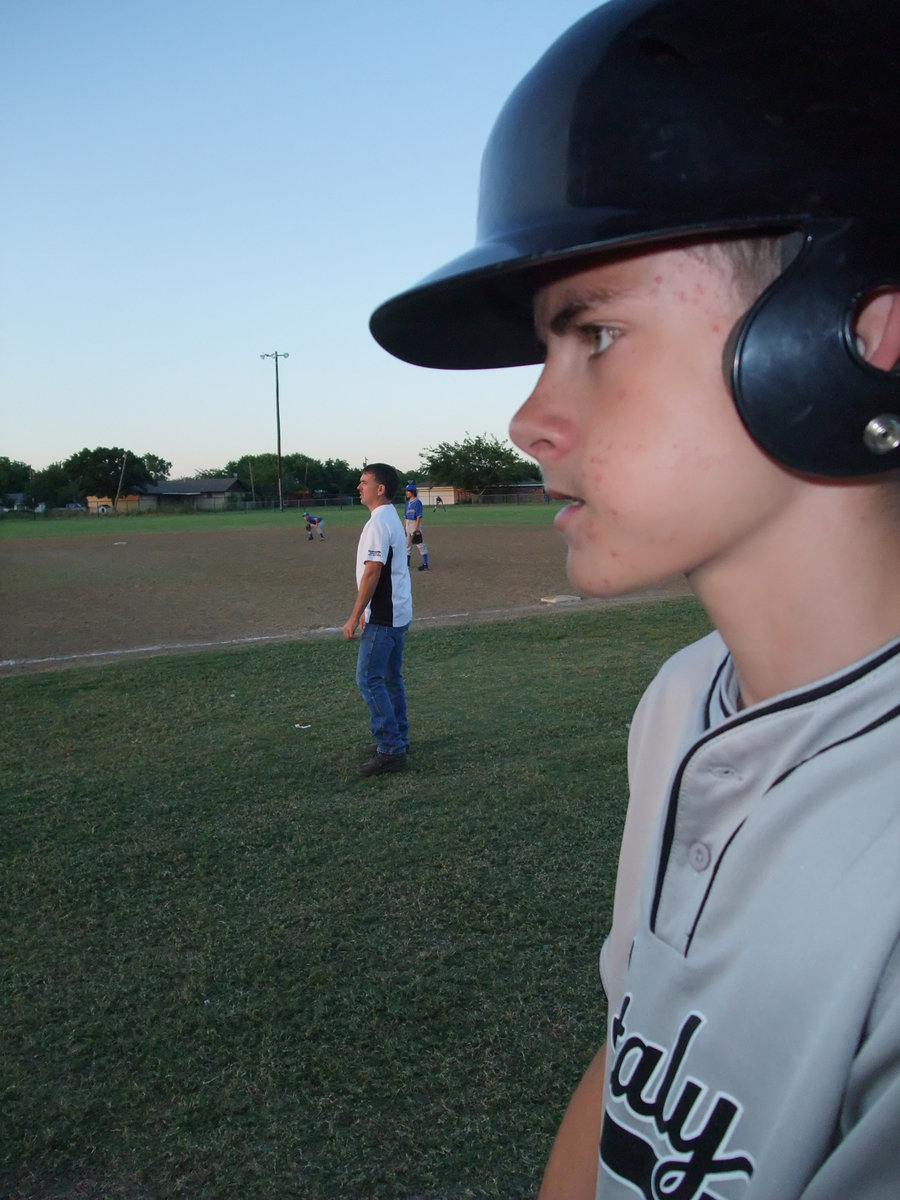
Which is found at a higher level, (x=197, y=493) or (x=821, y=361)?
(x=197, y=493)

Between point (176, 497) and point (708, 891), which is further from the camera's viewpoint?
point (176, 497)

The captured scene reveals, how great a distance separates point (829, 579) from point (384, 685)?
4806 millimetres

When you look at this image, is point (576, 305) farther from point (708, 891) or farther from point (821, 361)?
point (708, 891)

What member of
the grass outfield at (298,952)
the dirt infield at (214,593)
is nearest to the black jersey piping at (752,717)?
the grass outfield at (298,952)

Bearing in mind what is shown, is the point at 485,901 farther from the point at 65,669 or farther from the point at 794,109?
the point at 65,669

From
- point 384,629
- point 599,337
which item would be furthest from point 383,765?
point 599,337

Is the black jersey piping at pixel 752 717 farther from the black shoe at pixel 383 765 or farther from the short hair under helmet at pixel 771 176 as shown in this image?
the black shoe at pixel 383 765

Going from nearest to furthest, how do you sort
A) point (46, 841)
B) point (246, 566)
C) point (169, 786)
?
point (46, 841) < point (169, 786) < point (246, 566)

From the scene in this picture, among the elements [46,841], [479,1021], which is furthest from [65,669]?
[479,1021]

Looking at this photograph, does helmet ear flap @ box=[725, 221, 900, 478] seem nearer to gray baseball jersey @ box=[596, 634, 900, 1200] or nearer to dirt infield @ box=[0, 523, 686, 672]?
gray baseball jersey @ box=[596, 634, 900, 1200]

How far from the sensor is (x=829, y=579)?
927mm

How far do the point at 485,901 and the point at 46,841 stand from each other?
2.23m

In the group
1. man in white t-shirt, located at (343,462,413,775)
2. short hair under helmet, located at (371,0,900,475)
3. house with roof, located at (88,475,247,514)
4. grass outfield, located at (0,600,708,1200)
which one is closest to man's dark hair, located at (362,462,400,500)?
man in white t-shirt, located at (343,462,413,775)

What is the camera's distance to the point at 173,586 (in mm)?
16438
